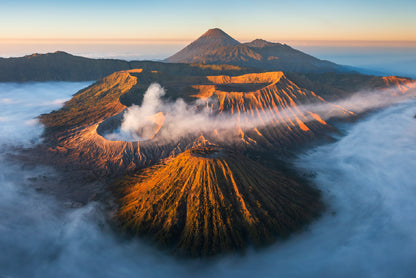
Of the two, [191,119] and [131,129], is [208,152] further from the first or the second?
[131,129]

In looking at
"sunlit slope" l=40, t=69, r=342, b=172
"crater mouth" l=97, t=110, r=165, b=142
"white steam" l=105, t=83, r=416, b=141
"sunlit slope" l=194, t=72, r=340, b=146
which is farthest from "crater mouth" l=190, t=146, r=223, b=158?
"sunlit slope" l=194, t=72, r=340, b=146

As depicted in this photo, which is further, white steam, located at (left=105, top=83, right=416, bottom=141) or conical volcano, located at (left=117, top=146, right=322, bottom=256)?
white steam, located at (left=105, top=83, right=416, bottom=141)

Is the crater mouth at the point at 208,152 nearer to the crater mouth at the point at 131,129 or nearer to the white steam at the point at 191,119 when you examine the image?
the white steam at the point at 191,119

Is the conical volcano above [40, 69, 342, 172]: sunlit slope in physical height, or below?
below

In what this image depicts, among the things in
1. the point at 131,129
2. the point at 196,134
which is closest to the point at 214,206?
the point at 196,134

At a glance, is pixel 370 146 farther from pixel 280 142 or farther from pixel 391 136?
pixel 280 142

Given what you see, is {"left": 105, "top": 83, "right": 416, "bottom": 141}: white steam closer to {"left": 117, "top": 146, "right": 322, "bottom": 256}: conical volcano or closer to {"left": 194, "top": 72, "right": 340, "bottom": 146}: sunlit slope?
{"left": 194, "top": 72, "right": 340, "bottom": 146}: sunlit slope
